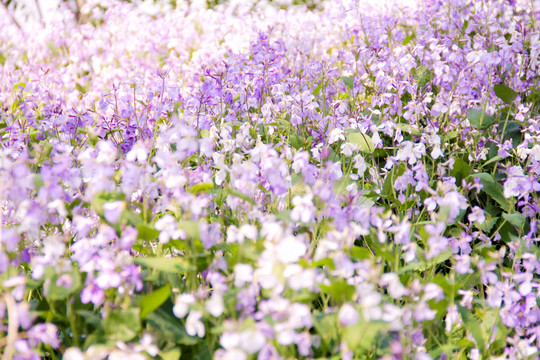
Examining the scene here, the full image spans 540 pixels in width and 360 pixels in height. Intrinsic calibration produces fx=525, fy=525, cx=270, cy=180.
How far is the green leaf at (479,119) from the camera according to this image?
10.3 ft

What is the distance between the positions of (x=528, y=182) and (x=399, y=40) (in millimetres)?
2076

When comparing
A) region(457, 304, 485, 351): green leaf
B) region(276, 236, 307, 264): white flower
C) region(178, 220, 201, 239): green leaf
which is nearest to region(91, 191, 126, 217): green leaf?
region(178, 220, 201, 239): green leaf

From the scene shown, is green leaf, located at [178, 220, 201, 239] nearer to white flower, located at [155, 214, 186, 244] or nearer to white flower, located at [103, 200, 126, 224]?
white flower, located at [155, 214, 186, 244]

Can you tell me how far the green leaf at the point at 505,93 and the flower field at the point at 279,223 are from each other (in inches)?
0.4

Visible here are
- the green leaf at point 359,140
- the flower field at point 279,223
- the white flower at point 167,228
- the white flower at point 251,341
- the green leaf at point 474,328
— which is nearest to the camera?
the white flower at point 251,341

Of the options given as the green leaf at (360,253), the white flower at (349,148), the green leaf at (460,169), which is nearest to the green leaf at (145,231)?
the green leaf at (360,253)

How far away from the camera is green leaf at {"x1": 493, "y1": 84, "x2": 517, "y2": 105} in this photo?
125 inches

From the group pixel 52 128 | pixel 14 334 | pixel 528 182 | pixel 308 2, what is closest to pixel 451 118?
pixel 528 182

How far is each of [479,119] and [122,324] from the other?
Result: 253 centimetres

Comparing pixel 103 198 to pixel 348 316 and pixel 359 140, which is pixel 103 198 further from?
pixel 359 140

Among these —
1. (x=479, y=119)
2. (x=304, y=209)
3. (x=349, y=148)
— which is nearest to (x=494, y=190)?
(x=479, y=119)

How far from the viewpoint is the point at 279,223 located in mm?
1575

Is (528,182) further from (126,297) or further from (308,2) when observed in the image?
(308,2)

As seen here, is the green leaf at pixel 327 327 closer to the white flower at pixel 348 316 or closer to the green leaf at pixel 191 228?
the white flower at pixel 348 316
